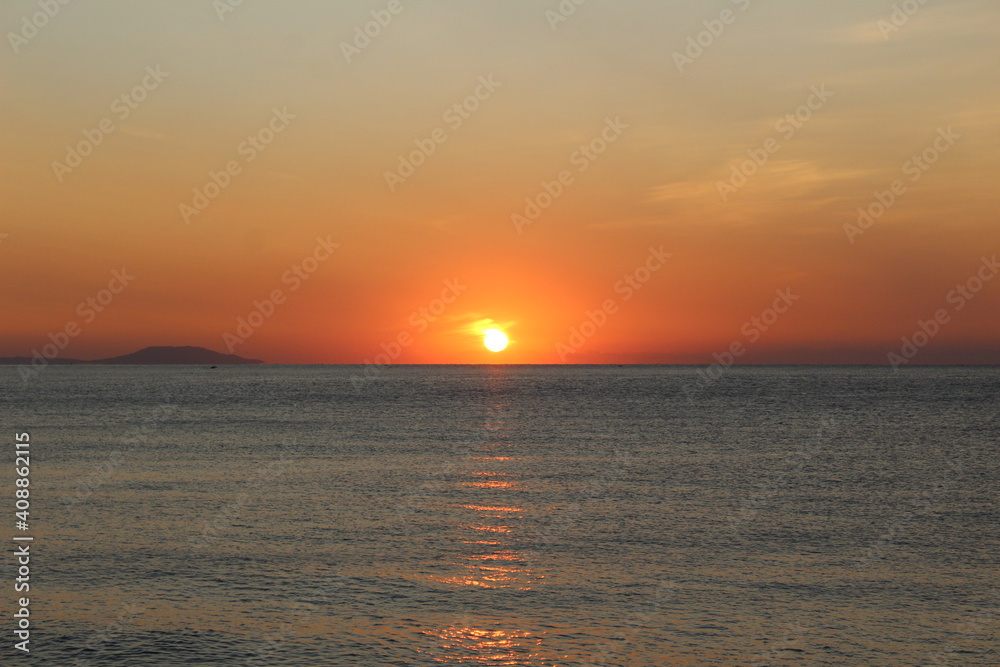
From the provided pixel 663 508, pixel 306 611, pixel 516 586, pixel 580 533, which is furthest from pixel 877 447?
pixel 306 611

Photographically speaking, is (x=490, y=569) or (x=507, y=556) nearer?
(x=490, y=569)

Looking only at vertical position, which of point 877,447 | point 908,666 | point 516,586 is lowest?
point 908,666

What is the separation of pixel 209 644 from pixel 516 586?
316 inches

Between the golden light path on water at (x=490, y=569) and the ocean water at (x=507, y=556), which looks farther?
the ocean water at (x=507, y=556)

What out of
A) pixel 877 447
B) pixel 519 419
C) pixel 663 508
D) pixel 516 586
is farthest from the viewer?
pixel 519 419

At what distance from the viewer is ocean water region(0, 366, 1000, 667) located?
18.7 meters

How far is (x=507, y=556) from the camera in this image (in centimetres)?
2652

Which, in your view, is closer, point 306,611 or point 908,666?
point 908,666

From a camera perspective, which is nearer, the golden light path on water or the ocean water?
the golden light path on water

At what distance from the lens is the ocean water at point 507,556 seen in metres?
18.7

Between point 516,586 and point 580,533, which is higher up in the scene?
point 580,533

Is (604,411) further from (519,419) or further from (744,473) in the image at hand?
(744,473)

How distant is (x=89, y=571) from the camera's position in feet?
79.2

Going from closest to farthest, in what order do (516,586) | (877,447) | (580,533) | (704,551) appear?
1. (516,586)
2. (704,551)
3. (580,533)
4. (877,447)
